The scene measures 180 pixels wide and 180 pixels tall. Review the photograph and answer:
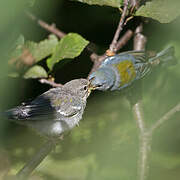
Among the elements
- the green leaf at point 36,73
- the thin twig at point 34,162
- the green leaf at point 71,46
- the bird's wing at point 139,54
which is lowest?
the thin twig at point 34,162

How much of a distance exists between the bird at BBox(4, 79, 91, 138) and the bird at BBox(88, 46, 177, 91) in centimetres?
13

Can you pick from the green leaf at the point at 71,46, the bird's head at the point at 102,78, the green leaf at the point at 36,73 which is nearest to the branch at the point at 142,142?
the bird's head at the point at 102,78

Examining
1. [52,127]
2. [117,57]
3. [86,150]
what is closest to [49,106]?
[52,127]

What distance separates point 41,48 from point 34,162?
1019 millimetres

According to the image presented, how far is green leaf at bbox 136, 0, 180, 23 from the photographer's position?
209 centimetres

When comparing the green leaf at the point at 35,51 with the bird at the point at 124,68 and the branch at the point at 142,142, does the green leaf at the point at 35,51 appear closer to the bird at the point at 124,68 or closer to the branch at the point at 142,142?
the bird at the point at 124,68

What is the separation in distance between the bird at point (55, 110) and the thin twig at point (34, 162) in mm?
225

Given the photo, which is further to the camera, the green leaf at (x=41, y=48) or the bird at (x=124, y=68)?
the bird at (x=124, y=68)

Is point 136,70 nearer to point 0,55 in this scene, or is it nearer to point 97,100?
point 97,100

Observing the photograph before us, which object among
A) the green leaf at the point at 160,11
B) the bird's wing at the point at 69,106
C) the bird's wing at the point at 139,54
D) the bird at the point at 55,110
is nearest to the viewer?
the green leaf at the point at 160,11

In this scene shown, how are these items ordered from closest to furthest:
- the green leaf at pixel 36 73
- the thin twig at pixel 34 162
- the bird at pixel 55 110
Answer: the thin twig at pixel 34 162 → the bird at pixel 55 110 → the green leaf at pixel 36 73

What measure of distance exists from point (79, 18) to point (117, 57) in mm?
541

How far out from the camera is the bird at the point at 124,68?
107 inches

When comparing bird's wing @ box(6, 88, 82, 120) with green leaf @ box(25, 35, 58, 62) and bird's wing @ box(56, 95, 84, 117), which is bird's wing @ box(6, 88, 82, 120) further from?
green leaf @ box(25, 35, 58, 62)
